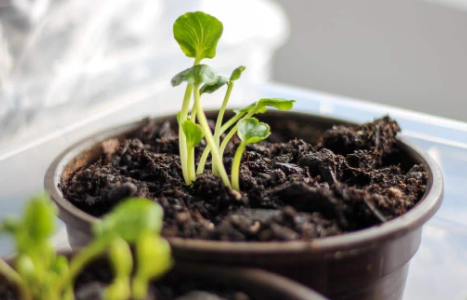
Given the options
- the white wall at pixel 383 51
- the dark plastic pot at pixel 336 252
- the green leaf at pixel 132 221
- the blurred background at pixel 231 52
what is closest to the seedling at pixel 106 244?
the green leaf at pixel 132 221

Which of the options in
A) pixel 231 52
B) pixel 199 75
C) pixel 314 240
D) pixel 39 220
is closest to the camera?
pixel 39 220

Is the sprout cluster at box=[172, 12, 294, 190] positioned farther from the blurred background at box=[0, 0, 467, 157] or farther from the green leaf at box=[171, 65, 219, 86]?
the blurred background at box=[0, 0, 467, 157]

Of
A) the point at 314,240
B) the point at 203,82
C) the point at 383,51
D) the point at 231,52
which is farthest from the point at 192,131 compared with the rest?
the point at 383,51

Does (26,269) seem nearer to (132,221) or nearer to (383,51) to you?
(132,221)

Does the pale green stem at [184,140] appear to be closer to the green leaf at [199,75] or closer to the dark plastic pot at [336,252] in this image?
the green leaf at [199,75]

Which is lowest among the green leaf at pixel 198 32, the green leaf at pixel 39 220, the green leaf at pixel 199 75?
the green leaf at pixel 39 220

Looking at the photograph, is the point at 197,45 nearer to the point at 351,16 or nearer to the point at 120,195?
the point at 120,195

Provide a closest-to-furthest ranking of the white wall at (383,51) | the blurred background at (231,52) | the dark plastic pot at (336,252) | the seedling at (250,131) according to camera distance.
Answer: the dark plastic pot at (336,252) < the seedling at (250,131) < the blurred background at (231,52) < the white wall at (383,51)
